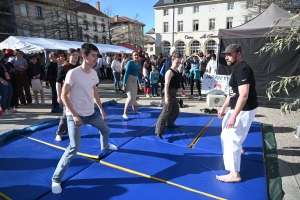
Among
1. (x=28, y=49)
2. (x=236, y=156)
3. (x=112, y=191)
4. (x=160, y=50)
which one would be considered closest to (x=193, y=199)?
(x=236, y=156)

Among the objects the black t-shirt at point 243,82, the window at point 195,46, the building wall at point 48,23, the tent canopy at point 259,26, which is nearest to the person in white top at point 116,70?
the tent canopy at point 259,26

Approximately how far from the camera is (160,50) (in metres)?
40.8

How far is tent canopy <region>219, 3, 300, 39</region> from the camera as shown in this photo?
22.4 ft

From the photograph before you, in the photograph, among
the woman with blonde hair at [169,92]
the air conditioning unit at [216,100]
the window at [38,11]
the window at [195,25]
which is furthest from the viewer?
the window at [195,25]

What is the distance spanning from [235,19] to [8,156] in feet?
126

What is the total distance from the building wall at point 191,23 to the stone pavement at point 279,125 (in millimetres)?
31300

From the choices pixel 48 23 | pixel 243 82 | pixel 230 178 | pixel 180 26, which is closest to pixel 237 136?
pixel 230 178

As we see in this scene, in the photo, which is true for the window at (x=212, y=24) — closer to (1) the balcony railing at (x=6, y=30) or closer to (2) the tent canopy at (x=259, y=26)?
(2) the tent canopy at (x=259, y=26)

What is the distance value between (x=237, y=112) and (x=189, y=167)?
3.82ft

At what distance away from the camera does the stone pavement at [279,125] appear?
3.04 metres

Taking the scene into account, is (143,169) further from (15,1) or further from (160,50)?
(160,50)

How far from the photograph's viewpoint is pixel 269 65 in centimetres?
709

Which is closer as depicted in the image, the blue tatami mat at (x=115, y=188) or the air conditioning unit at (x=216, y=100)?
the blue tatami mat at (x=115, y=188)

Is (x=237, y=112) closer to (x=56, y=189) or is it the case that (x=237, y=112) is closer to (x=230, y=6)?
(x=56, y=189)
